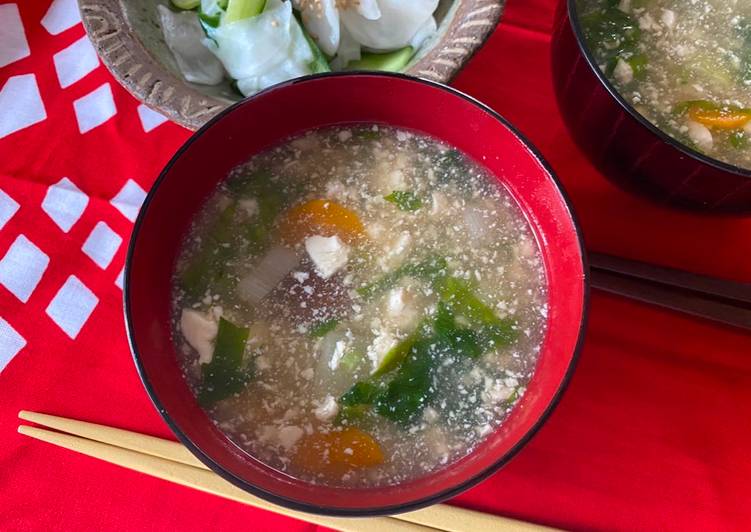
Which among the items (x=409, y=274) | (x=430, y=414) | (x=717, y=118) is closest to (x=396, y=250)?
(x=409, y=274)

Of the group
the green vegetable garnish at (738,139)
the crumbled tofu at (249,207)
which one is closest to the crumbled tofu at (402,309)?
the crumbled tofu at (249,207)

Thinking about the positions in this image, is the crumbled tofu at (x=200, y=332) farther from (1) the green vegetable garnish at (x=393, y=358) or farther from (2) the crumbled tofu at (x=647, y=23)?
(2) the crumbled tofu at (x=647, y=23)

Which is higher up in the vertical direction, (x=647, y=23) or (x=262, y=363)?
(x=647, y=23)

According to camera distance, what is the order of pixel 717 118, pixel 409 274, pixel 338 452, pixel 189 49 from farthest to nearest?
pixel 189 49 < pixel 717 118 < pixel 409 274 < pixel 338 452

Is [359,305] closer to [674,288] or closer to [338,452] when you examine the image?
[338,452]

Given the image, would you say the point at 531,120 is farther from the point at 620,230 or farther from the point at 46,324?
the point at 46,324

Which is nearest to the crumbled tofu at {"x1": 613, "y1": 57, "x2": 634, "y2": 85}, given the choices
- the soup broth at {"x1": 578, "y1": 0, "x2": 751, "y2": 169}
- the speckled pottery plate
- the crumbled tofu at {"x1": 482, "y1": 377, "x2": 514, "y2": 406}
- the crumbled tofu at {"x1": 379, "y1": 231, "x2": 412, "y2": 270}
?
the soup broth at {"x1": 578, "y1": 0, "x2": 751, "y2": 169}
